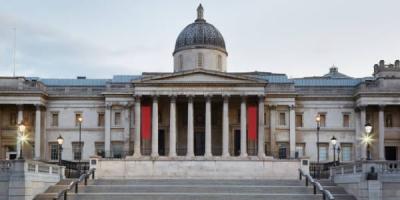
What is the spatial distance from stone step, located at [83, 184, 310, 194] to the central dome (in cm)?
Result: 2565

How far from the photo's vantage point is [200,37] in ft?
235

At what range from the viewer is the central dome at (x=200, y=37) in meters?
71.7

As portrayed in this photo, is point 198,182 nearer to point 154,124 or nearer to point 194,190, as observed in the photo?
point 194,190

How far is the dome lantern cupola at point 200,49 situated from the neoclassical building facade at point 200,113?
0.36 feet

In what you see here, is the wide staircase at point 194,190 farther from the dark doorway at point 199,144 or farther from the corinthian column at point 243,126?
the dark doorway at point 199,144

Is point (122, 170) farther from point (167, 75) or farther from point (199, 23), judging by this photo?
point (199, 23)

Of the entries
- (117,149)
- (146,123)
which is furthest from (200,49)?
(117,149)

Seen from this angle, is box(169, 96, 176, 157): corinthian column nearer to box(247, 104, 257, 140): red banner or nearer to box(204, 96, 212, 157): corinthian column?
box(204, 96, 212, 157): corinthian column

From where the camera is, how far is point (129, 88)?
70312mm

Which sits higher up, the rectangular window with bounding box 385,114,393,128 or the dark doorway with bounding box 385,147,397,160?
the rectangular window with bounding box 385,114,393,128

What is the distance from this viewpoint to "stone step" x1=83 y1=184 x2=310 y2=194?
4709cm

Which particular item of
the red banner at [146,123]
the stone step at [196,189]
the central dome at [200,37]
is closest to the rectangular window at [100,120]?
the red banner at [146,123]

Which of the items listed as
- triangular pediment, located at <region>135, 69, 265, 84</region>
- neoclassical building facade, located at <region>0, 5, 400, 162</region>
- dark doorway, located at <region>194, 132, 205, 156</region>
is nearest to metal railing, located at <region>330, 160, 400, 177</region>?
neoclassical building facade, located at <region>0, 5, 400, 162</region>

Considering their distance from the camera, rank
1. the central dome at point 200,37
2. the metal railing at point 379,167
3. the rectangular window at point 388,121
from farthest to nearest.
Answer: the central dome at point 200,37
the rectangular window at point 388,121
the metal railing at point 379,167
